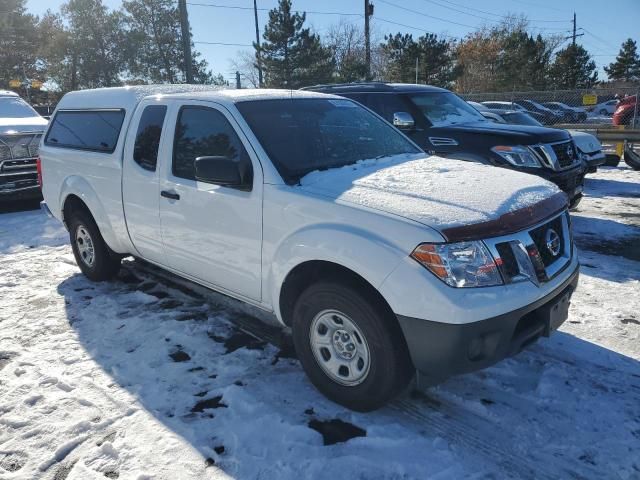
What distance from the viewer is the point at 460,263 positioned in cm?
259

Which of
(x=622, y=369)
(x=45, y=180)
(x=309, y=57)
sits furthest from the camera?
(x=309, y=57)

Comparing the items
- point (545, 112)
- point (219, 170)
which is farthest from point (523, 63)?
point (219, 170)

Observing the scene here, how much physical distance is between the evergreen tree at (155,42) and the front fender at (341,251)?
146 ft

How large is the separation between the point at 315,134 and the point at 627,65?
73.1 m

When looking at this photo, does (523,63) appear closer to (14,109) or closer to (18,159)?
(14,109)

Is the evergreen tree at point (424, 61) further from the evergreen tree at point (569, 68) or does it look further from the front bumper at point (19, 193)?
the front bumper at point (19, 193)

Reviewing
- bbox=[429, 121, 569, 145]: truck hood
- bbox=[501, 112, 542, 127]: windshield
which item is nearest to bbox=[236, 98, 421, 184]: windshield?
bbox=[429, 121, 569, 145]: truck hood

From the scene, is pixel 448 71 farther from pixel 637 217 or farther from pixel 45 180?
pixel 45 180

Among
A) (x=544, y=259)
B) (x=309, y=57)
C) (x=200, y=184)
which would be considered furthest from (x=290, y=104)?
(x=309, y=57)

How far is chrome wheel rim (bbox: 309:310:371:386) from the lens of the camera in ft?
9.67

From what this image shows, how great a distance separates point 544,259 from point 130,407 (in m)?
2.63

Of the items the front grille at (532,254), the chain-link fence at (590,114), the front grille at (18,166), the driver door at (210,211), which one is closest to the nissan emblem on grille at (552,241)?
the front grille at (532,254)

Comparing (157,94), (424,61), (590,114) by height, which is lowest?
(157,94)

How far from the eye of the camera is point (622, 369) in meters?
3.46
